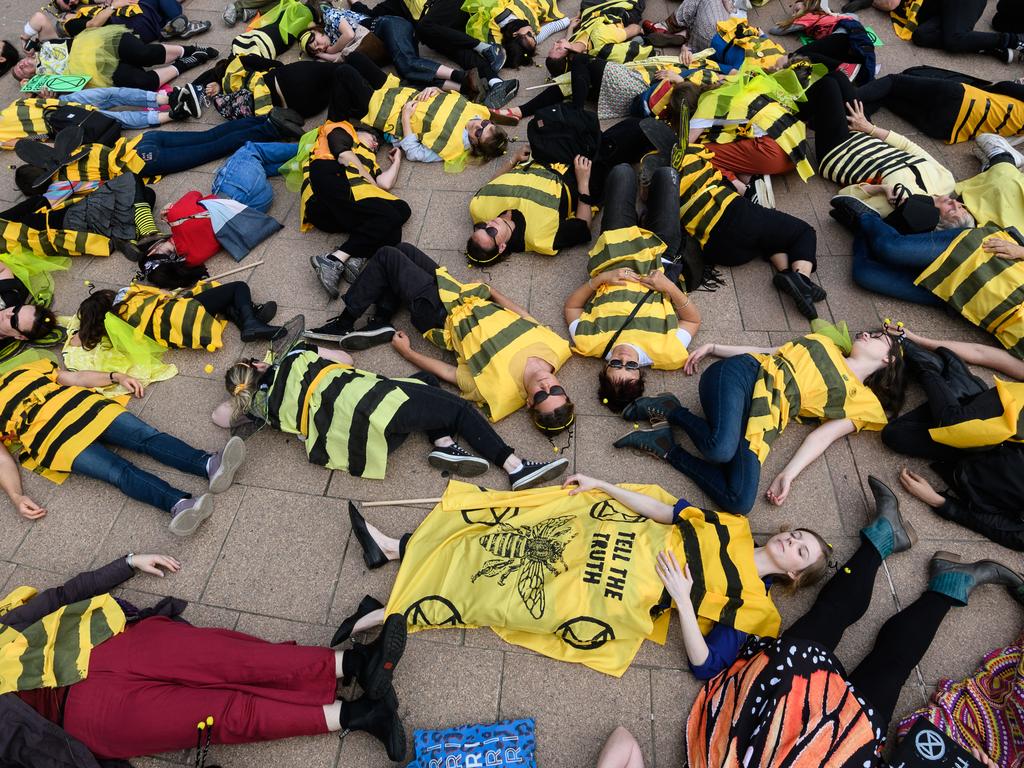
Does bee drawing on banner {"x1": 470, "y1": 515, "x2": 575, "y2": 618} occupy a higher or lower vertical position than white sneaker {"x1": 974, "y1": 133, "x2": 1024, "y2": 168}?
lower

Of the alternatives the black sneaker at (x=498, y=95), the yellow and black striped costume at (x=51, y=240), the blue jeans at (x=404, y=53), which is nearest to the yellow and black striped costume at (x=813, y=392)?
the black sneaker at (x=498, y=95)

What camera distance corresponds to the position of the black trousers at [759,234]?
432cm

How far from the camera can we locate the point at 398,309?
14.7 feet

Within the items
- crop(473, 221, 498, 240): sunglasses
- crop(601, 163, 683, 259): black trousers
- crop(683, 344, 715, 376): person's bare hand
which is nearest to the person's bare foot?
crop(683, 344, 715, 376): person's bare hand

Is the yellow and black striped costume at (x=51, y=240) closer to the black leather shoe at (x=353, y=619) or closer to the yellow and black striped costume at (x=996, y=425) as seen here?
the black leather shoe at (x=353, y=619)

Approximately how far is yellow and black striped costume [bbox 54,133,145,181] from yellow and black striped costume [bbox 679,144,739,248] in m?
4.74

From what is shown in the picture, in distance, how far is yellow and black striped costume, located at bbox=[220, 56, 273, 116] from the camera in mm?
5777

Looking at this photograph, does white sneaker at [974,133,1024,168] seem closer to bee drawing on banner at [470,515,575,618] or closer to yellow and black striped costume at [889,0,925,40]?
yellow and black striped costume at [889,0,925,40]

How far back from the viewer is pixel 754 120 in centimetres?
465

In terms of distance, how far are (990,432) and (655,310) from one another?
1907mm

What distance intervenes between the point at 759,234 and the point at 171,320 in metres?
4.17

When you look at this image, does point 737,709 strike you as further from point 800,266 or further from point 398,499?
point 800,266

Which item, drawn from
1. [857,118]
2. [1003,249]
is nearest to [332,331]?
[1003,249]

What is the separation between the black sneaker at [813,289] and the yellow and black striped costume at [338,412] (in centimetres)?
281
